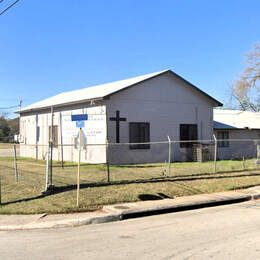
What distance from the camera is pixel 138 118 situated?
1031 inches

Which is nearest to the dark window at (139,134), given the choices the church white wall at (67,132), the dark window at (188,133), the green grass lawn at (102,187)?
the church white wall at (67,132)

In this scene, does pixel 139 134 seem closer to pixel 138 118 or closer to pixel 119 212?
pixel 138 118

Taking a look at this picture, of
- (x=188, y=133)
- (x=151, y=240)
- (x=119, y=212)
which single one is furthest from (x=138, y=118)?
(x=151, y=240)

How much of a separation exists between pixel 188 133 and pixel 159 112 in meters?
2.75

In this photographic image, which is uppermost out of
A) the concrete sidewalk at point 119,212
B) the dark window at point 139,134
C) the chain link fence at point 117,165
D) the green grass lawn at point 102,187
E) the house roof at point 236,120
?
the house roof at point 236,120

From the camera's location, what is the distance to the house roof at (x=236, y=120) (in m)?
34.4

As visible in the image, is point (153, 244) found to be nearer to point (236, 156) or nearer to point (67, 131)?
point (67, 131)

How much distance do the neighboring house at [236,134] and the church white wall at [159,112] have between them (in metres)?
2.93

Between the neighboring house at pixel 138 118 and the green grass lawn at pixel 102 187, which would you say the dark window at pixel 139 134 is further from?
the green grass lawn at pixel 102 187

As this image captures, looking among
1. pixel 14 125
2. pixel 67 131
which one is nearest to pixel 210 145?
pixel 67 131

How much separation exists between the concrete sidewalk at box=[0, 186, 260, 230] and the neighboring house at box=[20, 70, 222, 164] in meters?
10.3

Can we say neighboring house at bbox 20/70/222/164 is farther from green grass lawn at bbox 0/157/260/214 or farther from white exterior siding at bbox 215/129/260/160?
green grass lawn at bbox 0/157/260/214

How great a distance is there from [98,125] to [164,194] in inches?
454

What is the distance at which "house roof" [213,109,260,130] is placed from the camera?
113ft
